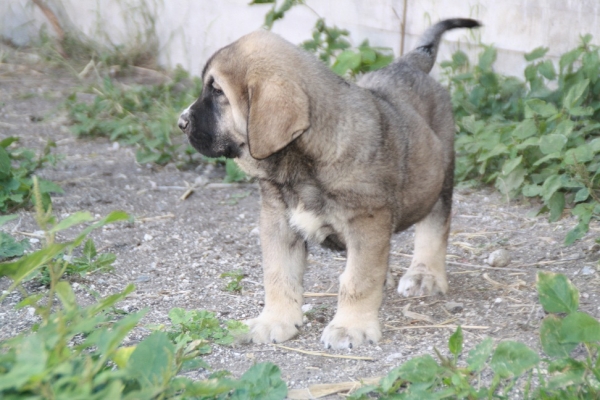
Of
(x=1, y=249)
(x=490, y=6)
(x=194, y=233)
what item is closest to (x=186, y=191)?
(x=194, y=233)

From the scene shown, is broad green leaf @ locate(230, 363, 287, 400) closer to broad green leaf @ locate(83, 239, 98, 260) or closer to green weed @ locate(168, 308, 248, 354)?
green weed @ locate(168, 308, 248, 354)

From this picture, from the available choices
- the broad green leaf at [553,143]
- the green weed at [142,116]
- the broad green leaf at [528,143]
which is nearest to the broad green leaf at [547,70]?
the broad green leaf at [528,143]

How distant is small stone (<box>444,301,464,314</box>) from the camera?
3.61 meters

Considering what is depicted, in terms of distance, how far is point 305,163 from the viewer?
319 centimetres

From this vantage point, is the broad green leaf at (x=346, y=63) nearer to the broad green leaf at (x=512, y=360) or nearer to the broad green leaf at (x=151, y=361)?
the broad green leaf at (x=512, y=360)

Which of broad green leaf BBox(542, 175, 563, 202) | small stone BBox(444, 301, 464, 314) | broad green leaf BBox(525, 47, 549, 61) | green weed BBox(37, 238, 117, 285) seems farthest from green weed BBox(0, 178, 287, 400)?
broad green leaf BBox(525, 47, 549, 61)

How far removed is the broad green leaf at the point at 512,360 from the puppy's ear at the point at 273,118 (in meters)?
1.06

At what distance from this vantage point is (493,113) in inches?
226

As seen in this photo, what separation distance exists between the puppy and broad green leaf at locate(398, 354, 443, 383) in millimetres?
688

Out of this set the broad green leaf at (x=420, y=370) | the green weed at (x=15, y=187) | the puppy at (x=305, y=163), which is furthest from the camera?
the green weed at (x=15, y=187)

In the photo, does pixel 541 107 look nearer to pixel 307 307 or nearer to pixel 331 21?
pixel 307 307

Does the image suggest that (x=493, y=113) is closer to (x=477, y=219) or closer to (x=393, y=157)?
(x=477, y=219)

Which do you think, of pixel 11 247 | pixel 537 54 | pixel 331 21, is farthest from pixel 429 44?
pixel 331 21

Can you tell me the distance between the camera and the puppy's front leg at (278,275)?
332 centimetres
